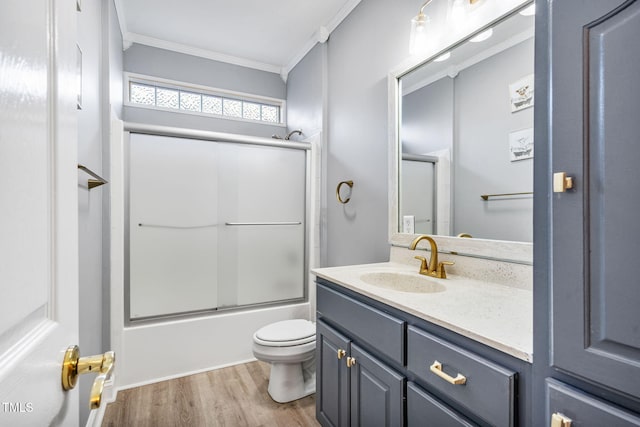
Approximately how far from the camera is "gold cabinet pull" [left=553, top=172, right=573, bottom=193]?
582mm

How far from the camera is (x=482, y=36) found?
1.40 meters

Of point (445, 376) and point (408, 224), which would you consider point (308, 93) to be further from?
point (445, 376)

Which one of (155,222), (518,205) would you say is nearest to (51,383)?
(518,205)

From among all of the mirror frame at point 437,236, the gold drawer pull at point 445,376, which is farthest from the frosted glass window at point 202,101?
the gold drawer pull at point 445,376

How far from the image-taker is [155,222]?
7.43 ft

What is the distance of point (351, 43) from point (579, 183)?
2078 millimetres

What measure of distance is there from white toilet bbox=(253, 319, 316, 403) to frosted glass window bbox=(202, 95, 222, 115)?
86.6 inches

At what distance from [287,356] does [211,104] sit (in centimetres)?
248

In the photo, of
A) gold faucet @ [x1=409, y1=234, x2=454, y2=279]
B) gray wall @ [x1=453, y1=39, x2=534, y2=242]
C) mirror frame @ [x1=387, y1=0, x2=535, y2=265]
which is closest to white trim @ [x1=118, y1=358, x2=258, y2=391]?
mirror frame @ [x1=387, y1=0, x2=535, y2=265]

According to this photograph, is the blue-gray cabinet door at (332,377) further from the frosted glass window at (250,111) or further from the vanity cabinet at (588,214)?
the frosted glass window at (250,111)

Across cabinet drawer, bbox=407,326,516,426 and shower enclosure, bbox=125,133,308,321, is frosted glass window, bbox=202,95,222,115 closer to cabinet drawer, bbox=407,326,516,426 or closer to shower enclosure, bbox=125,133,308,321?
shower enclosure, bbox=125,133,308,321

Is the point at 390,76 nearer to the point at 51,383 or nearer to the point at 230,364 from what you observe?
the point at 51,383

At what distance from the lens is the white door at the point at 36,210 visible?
13.4 inches

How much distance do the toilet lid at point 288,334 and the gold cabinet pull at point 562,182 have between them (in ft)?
5.55
